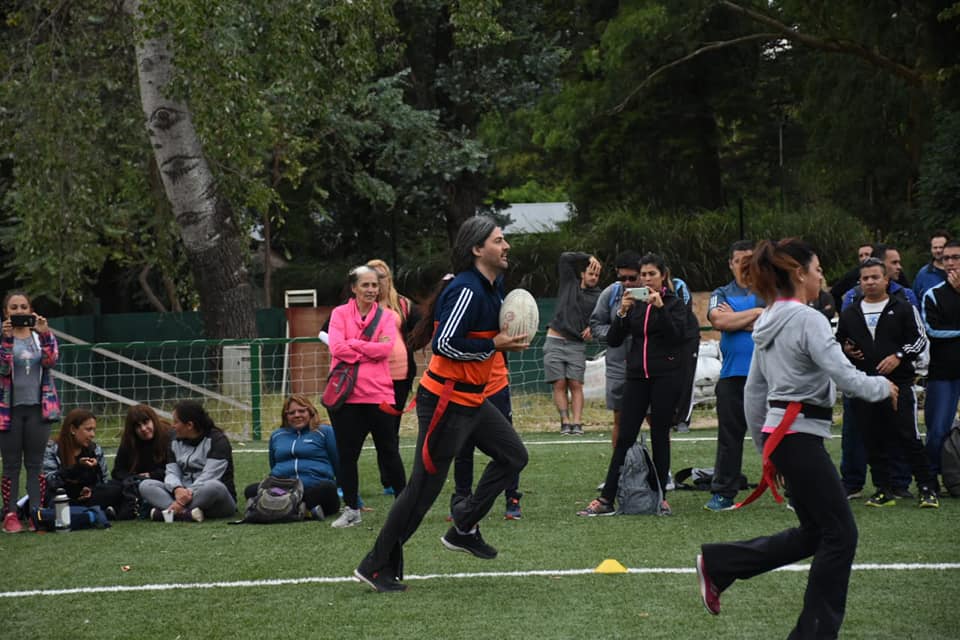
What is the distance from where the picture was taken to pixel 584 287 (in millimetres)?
15172

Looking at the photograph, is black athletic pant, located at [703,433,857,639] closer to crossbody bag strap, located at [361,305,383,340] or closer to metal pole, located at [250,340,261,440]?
crossbody bag strap, located at [361,305,383,340]

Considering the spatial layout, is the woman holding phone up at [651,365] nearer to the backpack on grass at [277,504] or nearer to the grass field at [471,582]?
the grass field at [471,582]

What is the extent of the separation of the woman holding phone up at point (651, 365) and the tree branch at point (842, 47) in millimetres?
14883

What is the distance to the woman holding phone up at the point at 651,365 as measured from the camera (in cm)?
984

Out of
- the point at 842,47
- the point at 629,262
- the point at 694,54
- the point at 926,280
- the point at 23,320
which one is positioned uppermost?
the point at 694,54

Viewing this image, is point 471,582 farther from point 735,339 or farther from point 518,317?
point 735,339

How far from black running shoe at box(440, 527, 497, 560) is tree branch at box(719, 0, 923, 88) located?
1773cm

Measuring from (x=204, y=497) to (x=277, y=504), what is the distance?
65cm

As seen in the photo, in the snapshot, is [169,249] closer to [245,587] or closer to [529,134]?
[529,134]

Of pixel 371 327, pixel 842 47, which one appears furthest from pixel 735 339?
pixel 842 47

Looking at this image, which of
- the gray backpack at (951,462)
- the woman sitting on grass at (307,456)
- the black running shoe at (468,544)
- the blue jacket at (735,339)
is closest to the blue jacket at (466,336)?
the black running shoe at (468,544)

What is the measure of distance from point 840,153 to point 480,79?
758 centimetres

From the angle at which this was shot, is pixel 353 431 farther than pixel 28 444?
No

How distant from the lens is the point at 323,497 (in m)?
10.5
